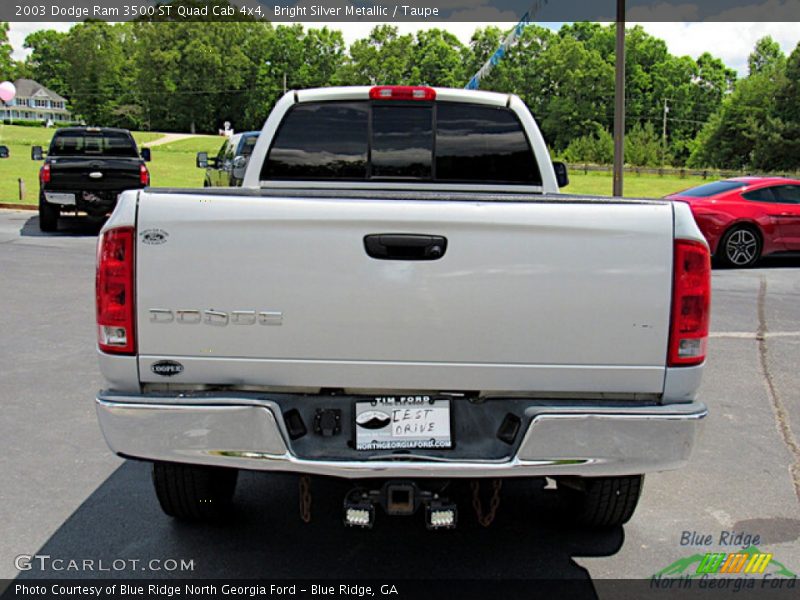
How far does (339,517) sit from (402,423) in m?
1.25

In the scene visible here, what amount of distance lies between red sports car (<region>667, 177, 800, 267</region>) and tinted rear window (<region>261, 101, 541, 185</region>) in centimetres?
927

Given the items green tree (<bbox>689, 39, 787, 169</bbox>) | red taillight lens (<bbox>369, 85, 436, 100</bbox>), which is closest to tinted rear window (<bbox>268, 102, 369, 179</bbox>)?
red taillight lens (<bbox>369, 85, 436, 100</bbox>)

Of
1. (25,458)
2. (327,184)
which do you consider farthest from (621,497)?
(25,458)

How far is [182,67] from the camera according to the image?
401 ft

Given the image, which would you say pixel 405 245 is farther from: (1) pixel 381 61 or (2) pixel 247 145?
(1) pixel 381 61

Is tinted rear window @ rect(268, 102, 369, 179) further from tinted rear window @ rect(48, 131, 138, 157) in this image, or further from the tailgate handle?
tinted rear window @ rect(48, 131, 138, 157)

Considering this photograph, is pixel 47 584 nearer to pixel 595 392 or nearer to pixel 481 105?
pixel 595 392

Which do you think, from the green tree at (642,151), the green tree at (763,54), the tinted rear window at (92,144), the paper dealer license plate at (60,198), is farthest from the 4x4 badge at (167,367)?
the green tree at (763,54)

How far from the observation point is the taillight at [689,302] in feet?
10.4

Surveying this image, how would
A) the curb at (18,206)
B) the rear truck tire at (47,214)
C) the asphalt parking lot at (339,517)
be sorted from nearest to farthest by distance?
the asphalt parking lot at (339,517) → the rear truck tire at (47,214) → the curb at (18,206)

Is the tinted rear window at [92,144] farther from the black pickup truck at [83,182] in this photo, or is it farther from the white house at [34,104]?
the white house at [34,104]

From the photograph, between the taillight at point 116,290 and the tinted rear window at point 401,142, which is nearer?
the taillight at point 116,290

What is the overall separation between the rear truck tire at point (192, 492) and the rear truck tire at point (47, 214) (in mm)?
13739

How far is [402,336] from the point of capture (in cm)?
316
